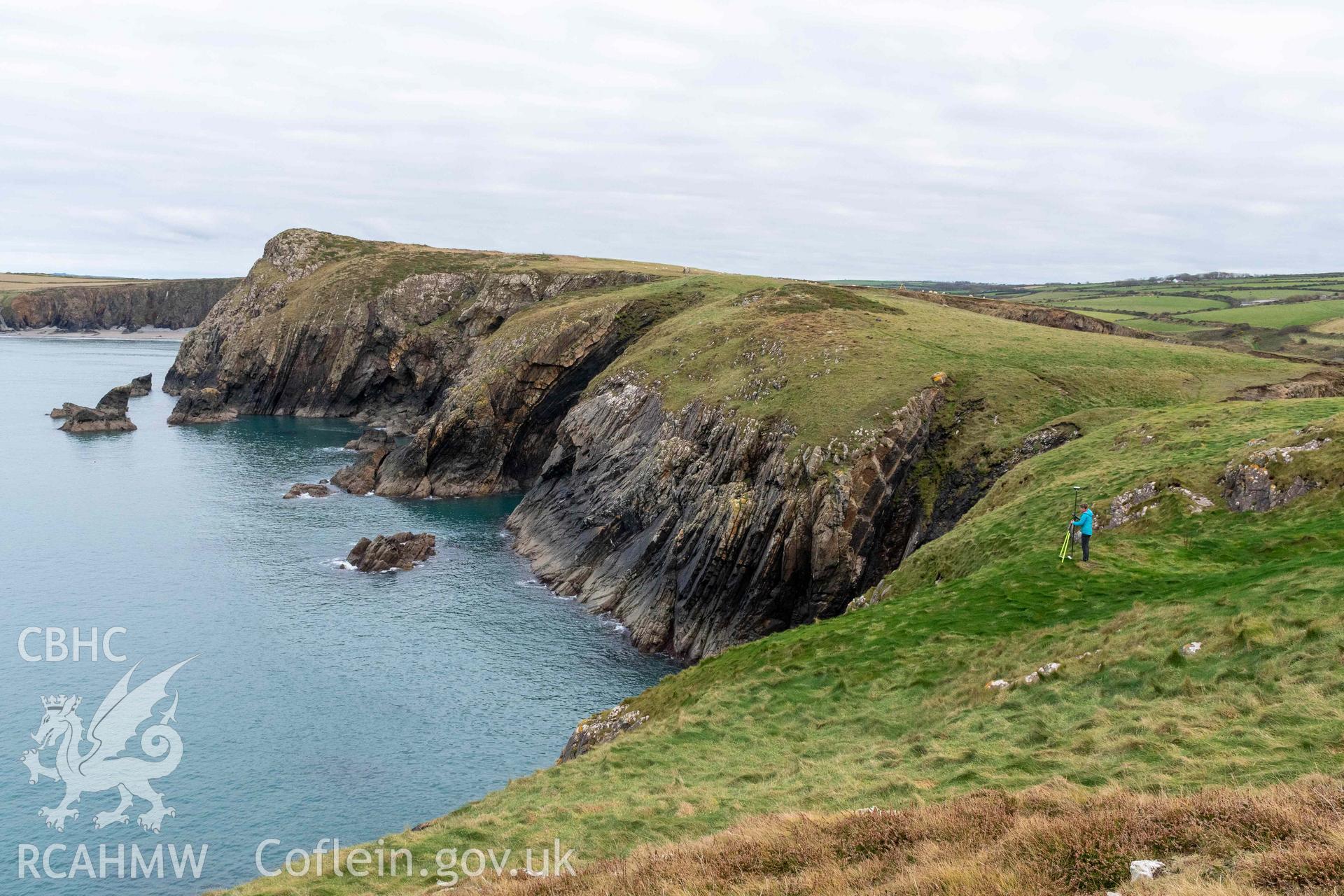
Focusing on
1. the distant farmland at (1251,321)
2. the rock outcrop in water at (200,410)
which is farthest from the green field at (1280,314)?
the rock outcrop in water at (200,410)

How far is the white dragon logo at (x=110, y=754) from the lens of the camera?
38.3 meters

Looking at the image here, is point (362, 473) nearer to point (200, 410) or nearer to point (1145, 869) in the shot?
point (200, 410)

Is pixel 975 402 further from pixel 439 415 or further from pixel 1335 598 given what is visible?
pixel 439 415

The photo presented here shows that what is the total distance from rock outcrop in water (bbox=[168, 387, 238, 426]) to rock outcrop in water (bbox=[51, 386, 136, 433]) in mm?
7741

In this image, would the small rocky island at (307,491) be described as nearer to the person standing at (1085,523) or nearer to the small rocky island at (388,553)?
the small rocky island at (388,553)

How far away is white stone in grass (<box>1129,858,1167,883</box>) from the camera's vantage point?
11.9 metres

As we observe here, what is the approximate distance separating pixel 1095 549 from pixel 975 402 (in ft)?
110

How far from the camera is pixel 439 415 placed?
110 m

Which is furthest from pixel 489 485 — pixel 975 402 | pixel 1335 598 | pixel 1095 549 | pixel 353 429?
pixel 1335 598

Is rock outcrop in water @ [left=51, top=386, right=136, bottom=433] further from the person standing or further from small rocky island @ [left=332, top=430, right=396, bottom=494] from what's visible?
the person standing

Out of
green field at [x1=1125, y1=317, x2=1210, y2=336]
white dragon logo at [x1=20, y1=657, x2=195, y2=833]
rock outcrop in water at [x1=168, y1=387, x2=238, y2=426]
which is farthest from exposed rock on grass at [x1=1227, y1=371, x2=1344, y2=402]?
rock outcrop in water at [x1=168, y1=387, x2=238, y2=426]

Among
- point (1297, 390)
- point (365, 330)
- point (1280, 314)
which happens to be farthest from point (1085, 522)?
point (1280, 314)

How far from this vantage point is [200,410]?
151 metres

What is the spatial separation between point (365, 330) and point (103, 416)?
143ft
